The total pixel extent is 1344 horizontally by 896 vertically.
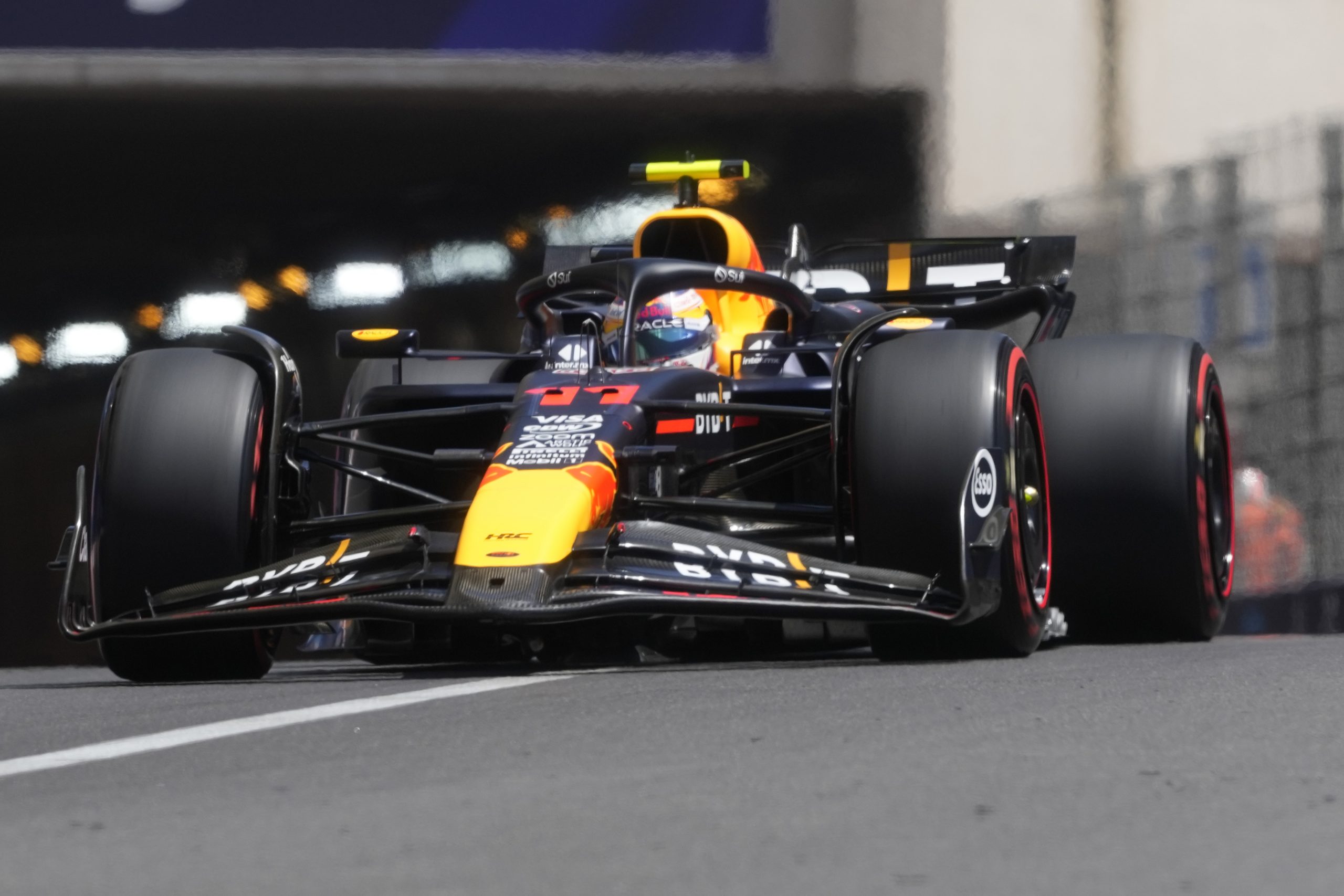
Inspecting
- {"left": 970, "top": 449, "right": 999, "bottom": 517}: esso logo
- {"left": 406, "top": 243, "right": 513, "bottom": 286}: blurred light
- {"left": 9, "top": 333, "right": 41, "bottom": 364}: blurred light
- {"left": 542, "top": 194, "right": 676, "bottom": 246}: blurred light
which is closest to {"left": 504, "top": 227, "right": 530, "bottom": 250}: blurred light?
{"left": 406, "top": 243, "right": 513, "bottom": 286}: blurred light

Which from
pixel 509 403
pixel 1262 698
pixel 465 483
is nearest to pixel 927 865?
pixel 1262 698

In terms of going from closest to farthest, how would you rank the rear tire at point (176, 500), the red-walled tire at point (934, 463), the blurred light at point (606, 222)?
the red-walled tire at point (934, 463)
the rear tire at point (176, 500)
the blurred light at point (606, 222)

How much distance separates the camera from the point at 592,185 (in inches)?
442

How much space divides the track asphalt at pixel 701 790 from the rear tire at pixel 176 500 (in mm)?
931

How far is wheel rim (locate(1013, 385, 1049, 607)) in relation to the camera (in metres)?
5.84

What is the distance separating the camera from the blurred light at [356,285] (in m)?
11.5

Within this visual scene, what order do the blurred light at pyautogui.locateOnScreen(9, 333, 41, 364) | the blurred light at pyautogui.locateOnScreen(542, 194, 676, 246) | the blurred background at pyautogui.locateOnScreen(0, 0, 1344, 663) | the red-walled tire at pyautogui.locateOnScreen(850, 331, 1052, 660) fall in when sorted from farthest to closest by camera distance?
the blurred light at pyautogui.locateOnScreen(9, 333, 41, 364), the blurred light at pyautogui.locateOnScreen(542, 194, 676, 246), the blurred background at pyautogui.locateOnScreen(0, 0, 1344, 663), the red-walled tire at pyautogui.locateOnScreen(850, 331, 1052, 660)

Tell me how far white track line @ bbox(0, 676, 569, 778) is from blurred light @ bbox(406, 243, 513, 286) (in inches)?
263

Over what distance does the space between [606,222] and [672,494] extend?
5.29 meters

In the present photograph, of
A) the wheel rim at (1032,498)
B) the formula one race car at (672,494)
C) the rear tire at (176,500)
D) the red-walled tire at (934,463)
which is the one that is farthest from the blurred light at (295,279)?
the red-walled tire at (934,463)

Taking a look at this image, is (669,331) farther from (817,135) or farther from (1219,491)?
(817,135)

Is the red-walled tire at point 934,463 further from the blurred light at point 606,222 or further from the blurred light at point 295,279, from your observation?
the blurred light at point 295,279

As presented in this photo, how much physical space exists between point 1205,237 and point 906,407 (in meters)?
5.66

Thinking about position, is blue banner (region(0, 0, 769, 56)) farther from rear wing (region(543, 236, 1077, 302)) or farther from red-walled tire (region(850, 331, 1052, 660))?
red-walled tire (region(850, 331, 1052, 660))
